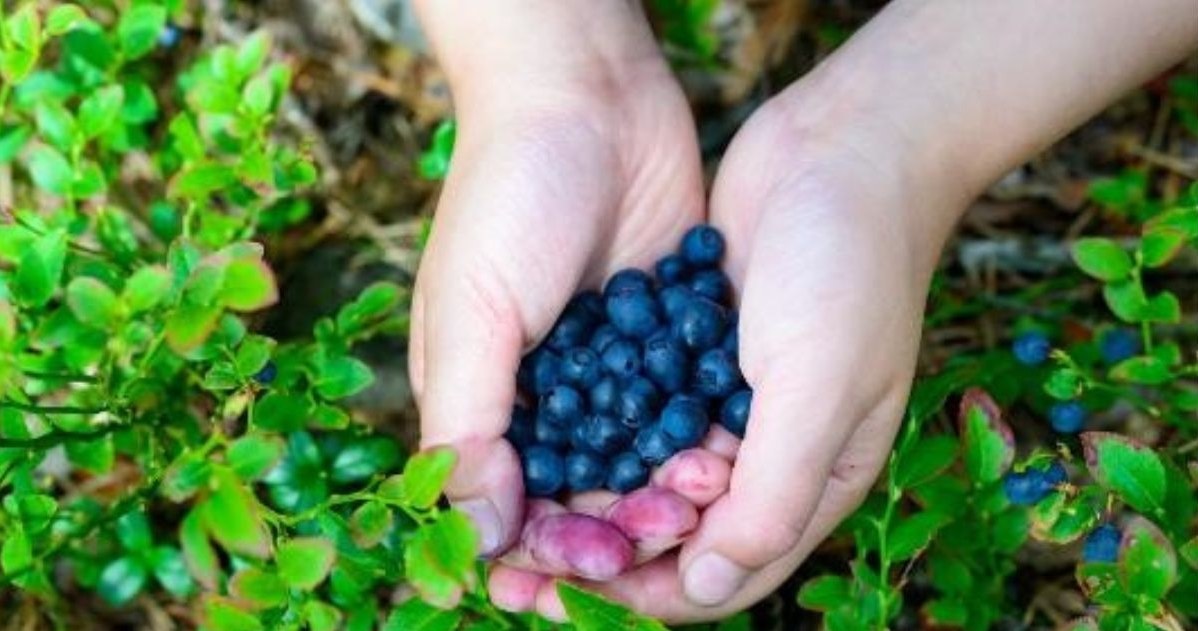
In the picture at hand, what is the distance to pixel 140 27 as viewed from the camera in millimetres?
1876

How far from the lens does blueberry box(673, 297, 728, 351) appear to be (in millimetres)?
1661

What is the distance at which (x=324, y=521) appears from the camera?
137 cm

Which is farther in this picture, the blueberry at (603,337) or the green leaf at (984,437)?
the blueberry at (603,337)

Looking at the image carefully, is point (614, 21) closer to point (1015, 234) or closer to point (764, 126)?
point (764, 126)

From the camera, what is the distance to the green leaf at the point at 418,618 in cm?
142

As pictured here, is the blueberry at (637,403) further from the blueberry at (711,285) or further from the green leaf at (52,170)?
the green leaf at (52,170)

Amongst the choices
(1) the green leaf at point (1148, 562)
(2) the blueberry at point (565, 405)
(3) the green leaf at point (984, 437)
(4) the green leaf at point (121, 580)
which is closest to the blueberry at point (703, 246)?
(2) the blueberry at point (565, 405)

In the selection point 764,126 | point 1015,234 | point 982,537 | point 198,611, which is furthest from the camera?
point 1015,234

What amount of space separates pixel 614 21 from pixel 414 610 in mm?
882

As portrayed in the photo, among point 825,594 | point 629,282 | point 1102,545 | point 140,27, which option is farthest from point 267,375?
point 1102,545

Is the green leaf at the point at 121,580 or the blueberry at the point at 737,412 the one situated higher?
the blueberry at the point at 737,412

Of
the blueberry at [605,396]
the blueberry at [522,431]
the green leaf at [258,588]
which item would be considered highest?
the green leaf at [258,588]

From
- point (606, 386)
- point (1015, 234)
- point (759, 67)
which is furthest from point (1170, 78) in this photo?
point (606, 386)

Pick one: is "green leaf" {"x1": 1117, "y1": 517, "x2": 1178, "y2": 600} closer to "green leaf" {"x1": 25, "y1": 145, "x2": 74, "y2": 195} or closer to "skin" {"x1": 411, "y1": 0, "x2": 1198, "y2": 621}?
"skin" {"x1": 411, "y1": 0, "x2": 1198, "y2": 621}
